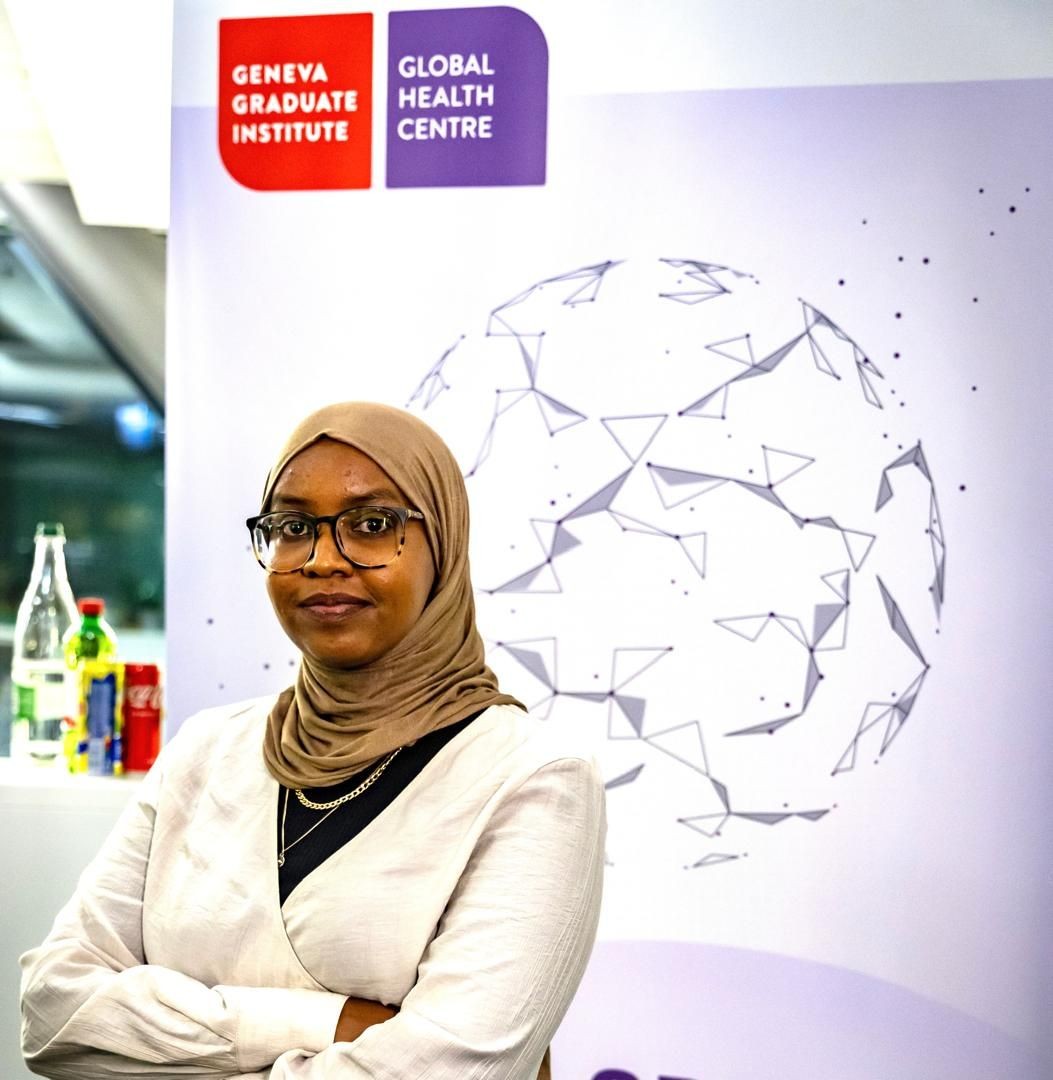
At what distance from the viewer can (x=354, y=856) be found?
1290 mm

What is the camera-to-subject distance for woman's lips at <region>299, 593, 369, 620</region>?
132 centimetres

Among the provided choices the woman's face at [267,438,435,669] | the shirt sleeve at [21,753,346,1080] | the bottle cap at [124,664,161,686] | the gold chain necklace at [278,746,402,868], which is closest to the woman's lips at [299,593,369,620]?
the woman's face at [267,438,435,669]

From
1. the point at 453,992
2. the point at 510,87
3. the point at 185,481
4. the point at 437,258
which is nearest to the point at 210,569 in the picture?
the point at 185,481

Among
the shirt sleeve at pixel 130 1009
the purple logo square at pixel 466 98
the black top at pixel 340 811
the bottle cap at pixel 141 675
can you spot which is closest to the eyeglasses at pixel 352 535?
the black top at pixel 340 811

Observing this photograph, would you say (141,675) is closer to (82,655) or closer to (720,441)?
(82,655)

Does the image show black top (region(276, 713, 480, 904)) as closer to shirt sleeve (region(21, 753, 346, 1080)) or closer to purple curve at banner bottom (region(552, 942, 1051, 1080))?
shirt sleeve (region(21, 753, 346, 1080))

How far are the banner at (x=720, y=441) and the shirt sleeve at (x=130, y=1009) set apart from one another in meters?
0.91

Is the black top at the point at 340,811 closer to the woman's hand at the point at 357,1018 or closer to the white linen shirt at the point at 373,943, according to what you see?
the white linen shirt at the point at 373,943

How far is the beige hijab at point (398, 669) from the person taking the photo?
1342 millimetres

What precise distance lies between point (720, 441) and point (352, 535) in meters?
1.00

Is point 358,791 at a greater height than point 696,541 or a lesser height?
lesser

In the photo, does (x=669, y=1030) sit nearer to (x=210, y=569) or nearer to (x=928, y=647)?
(x=928, y=647)

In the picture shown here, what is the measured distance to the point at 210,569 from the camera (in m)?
2.31

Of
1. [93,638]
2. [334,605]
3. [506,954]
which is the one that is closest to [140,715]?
[93,638]
